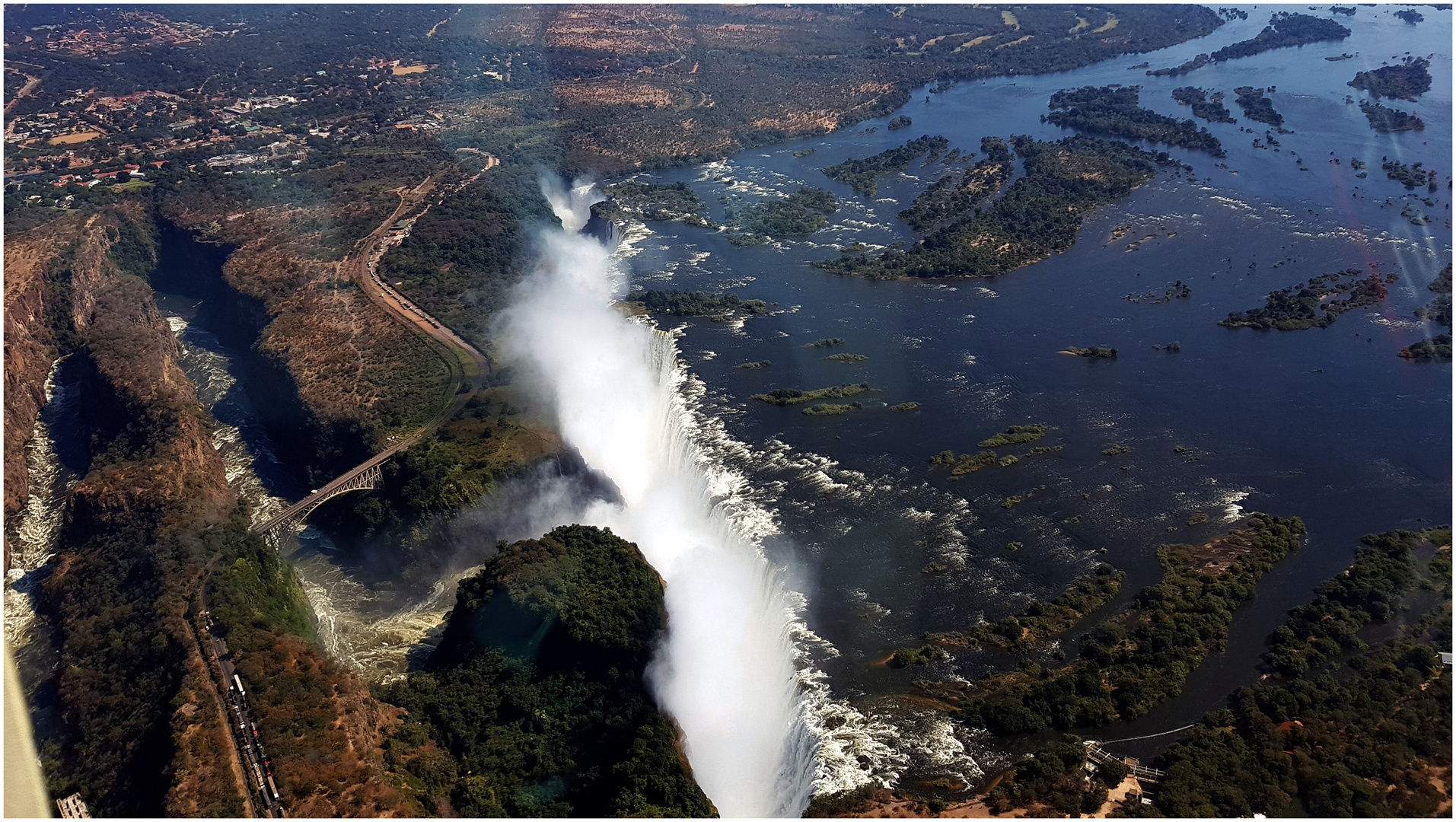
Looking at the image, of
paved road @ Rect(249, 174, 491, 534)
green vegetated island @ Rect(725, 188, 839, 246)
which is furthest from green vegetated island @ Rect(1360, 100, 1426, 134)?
paved road @ Rect(249, 174, 491, 534)

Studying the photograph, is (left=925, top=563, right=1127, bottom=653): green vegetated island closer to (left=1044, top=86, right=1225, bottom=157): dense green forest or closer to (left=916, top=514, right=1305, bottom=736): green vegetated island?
(left=916, top=514, right=1305, bottom=736): green vegetated island

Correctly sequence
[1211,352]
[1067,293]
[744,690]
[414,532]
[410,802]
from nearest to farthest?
[410,802] → [744,690] → [414,532] → [1211,352] → [1067,293]

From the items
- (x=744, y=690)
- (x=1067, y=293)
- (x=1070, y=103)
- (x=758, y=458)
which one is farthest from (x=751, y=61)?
(x=744, y=690)

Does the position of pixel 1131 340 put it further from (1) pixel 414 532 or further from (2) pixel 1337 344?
(1) pixel 414 532

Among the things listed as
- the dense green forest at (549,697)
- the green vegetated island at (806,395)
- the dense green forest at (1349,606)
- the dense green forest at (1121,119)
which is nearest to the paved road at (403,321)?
the dense green forest at (549,697)

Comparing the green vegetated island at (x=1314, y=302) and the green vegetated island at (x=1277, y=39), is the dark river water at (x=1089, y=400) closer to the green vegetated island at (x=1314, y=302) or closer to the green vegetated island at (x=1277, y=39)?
the green vegetated island at (x=1314, y=302)

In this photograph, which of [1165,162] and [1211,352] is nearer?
[1211,352]
